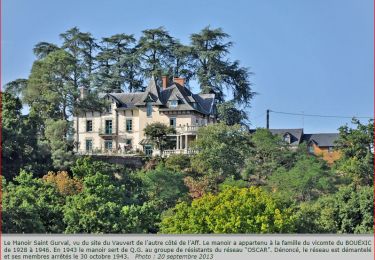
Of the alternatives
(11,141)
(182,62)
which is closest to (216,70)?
(182,62)

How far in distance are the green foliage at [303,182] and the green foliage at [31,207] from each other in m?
11.3

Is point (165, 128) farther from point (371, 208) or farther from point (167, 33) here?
point (371, 208)

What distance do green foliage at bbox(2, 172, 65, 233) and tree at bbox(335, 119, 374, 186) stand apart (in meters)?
15.0

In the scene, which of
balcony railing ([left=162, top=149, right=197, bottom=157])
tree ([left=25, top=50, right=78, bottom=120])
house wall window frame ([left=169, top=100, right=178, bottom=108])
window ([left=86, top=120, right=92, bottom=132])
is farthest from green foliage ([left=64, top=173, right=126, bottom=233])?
window ([left=86, top=120, right=92, bottom=132])

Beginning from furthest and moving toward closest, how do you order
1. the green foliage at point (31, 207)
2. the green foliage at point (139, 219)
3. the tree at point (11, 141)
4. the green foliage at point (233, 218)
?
the tree at point (11, 141)
the green foliage at point (139, 219)
the green foliage at point (233, 218)
the green foliage at point (31, 207)

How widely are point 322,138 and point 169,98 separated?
12.0 metres

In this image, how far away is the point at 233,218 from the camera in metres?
32.4

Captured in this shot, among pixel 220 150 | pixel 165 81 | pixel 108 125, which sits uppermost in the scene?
pixel 165 81

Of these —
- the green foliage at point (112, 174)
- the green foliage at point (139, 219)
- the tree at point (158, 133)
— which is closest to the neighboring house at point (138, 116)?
the tree at point (158, 133)

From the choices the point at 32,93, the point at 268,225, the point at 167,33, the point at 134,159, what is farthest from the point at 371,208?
the point at 167,33

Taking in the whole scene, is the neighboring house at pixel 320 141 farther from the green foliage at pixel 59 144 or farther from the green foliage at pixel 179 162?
the green foliage at pixel 59 144

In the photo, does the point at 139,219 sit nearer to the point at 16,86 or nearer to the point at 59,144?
the point at 59,144

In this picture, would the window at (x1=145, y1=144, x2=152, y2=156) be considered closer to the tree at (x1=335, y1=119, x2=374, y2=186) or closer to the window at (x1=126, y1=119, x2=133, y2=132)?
the window at (x1=126, y1=119, x2=133, y2=132)

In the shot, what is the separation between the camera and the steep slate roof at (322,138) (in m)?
60.7
